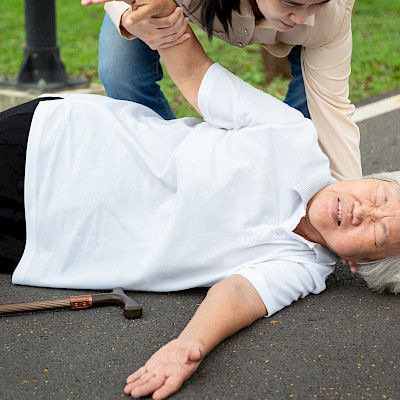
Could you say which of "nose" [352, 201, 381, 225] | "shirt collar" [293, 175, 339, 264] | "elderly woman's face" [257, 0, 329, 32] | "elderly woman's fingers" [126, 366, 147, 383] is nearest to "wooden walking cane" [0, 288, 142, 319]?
"elderly woman's fingers" [126, 366, 147, 383]

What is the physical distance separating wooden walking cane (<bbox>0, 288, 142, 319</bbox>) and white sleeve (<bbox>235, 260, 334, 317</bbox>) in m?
0.36

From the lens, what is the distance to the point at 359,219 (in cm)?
303

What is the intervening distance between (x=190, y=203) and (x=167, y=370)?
0.68 metres

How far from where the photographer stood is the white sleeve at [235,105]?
10.5 feet

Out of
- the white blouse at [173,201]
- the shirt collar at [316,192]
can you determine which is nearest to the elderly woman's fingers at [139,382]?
the white blouse at [173,201]

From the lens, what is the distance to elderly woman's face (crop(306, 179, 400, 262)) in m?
3.02

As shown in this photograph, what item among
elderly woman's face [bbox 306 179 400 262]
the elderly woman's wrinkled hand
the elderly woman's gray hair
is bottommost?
the elderly woman's gray hair

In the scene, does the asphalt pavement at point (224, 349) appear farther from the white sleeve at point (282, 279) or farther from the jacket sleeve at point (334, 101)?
the jacket sleeve at point (334, 101)

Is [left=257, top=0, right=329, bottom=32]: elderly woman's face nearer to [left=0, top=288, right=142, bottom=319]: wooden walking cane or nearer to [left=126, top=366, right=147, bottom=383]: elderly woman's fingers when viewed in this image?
[left=0, top=288, right=142, bottom=319]: wooden walking cane

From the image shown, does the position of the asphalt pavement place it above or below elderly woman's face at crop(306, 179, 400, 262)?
below

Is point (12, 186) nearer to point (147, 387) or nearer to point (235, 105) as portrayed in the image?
point (235, 105)

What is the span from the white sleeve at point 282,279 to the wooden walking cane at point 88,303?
0.36 m

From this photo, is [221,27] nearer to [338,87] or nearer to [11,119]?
[338,87]

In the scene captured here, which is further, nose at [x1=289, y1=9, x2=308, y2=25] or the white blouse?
the white blouse
